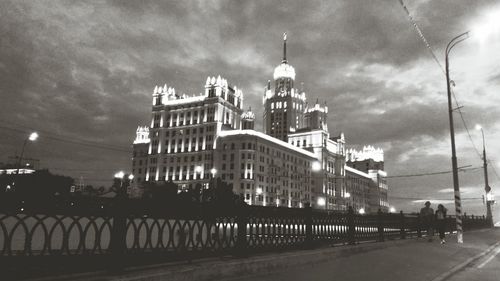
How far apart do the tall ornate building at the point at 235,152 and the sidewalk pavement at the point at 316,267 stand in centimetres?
7705

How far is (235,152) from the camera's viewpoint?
102500 mm

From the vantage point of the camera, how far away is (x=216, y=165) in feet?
341

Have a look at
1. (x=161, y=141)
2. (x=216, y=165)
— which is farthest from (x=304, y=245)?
(x=161, y=141)

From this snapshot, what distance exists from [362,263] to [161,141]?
112104mm

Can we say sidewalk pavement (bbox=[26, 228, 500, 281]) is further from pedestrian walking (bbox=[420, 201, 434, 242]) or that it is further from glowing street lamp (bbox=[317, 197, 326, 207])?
glowing street lamp (bbox=[317, 197, 326, 207])

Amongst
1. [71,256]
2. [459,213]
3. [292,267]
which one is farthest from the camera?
[459,213]

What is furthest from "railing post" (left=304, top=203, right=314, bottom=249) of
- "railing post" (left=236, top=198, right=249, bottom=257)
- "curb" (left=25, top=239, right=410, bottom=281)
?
"railing post" (left=236, top=198, right=249, bottom=257)

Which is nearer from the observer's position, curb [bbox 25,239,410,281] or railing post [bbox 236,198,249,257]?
curb [bbox 25,239,410,281]

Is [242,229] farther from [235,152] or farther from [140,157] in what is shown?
[140,157]

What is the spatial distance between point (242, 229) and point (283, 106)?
15061 cm

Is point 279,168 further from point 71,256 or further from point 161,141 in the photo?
point 71,256

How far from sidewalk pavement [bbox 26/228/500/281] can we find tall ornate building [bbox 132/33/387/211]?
77.1m

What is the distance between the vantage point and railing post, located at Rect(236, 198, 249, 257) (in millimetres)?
8055

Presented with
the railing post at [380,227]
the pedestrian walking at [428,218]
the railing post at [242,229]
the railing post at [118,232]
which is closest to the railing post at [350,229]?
the railing post at [380,227]
